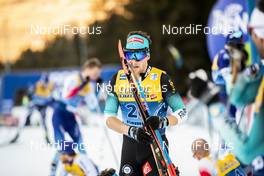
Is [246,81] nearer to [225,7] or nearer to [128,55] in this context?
[128,55]

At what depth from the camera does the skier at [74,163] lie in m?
5.01

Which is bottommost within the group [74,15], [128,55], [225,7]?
[128,55]

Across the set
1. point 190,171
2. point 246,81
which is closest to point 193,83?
point 246,81

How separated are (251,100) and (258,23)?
42 cm

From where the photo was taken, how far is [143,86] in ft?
10.9

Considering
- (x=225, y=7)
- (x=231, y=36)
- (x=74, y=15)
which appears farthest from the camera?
(x=74, y=15)

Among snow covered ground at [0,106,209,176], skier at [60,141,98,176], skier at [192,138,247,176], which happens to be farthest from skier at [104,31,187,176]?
snow covered ground at [0,106,209,176]

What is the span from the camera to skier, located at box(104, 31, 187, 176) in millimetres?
3289

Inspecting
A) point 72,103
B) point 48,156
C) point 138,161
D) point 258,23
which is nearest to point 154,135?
point 138,161

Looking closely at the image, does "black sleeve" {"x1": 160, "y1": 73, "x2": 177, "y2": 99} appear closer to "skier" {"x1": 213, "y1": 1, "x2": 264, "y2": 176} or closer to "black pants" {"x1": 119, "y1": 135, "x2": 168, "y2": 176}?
"black pants" {"x1": 119, "y1": 135, "x2": 168, "y2": 176}

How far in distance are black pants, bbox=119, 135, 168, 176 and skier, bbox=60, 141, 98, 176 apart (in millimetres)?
1657

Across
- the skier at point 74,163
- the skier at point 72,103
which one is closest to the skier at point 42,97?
the skier at point 72,103

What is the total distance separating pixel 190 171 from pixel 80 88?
172 centimetres

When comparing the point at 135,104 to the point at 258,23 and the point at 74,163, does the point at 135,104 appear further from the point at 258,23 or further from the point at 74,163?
the point at 74,163
